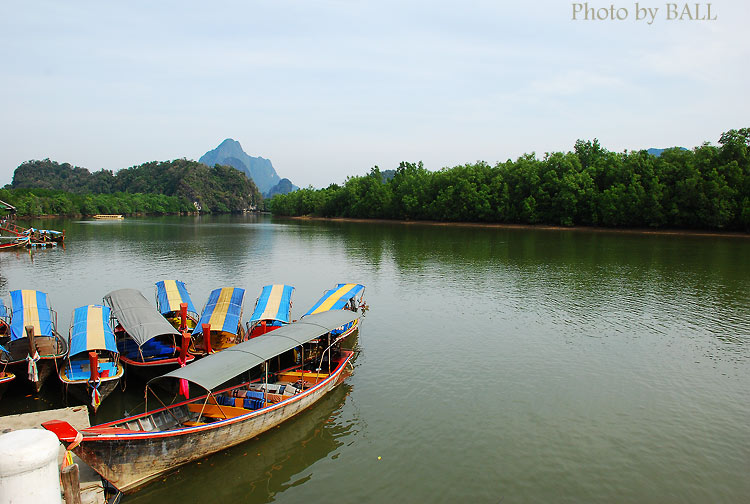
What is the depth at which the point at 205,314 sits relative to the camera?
21.3 meters

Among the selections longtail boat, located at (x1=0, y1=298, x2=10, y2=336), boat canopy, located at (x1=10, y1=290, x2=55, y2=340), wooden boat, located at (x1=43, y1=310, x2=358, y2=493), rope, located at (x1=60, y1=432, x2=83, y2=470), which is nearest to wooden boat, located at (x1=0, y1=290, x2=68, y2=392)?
boat canopy, located at (x1=10, y1=290, x2=55, y2=340)

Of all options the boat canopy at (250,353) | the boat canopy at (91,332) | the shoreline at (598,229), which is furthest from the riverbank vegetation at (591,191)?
the boat canopy at (91,332)

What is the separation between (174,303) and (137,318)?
450 cm

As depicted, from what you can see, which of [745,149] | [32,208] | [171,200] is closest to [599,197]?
[745,149]

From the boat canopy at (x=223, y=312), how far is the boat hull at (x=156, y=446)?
7413 millimetres

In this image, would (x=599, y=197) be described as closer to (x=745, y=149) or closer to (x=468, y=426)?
(x=745, y=149)

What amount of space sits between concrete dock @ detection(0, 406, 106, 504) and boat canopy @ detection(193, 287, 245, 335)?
6.49 meters

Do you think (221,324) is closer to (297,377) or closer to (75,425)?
(297,377)

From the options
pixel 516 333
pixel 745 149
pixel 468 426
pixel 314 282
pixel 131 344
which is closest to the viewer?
pixel 468 426

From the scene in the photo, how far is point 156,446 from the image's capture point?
11.6m

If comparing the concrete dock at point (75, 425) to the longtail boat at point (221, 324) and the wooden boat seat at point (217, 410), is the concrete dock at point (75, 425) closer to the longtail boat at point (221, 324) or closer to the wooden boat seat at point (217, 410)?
the wooden boat seat at point (217, 410)

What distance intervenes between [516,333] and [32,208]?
429 ft

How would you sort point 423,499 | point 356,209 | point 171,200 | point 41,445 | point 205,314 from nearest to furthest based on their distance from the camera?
1. point 41,445
2. point 423,499
3. point 205,314
4. point 356,209
5. point 171,200

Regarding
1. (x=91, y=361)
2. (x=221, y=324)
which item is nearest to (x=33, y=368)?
(x=91, y=361)
